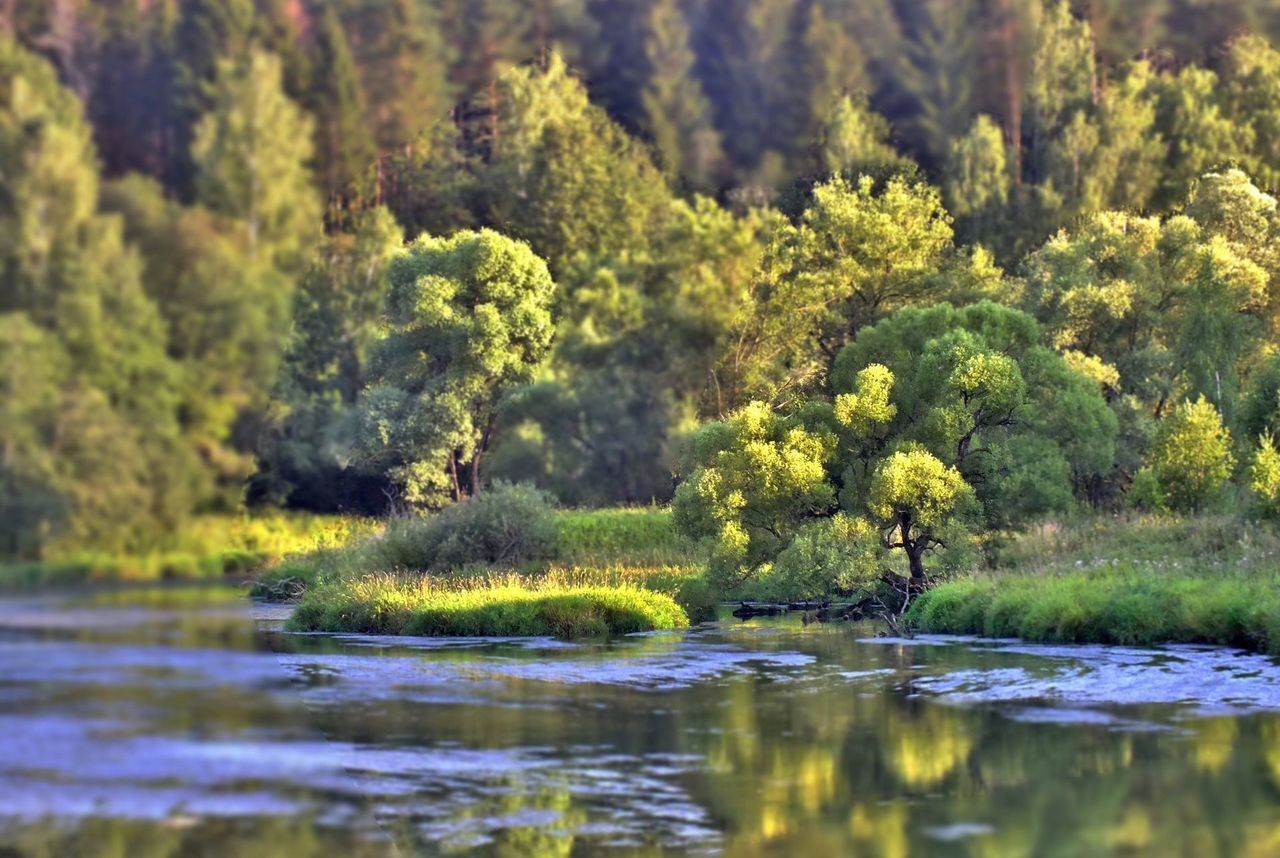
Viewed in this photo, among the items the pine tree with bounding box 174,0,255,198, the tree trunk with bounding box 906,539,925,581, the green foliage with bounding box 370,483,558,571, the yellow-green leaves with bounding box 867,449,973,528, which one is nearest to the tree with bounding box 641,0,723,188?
the pine tree with bounding box 174,0,255,198

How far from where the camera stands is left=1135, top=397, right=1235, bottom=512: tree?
77.4ft

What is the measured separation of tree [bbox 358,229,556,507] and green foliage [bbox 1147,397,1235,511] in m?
Answer: 16.1

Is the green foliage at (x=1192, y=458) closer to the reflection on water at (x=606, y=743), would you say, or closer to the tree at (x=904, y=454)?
the tree at (x=904, y=454)

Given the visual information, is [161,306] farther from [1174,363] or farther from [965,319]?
[1174,363]

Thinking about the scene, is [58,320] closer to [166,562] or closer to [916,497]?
[166,562]

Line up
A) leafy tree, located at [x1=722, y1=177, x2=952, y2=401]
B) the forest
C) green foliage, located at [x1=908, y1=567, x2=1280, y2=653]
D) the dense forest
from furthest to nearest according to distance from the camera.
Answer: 1. green foliage, located at [x1=908, y1=567, x2=1280, y2=653]
2. leafy tree, located at [x1=722, y1=177, x2=952, y2=401]
3. the forest
4. the dense forest

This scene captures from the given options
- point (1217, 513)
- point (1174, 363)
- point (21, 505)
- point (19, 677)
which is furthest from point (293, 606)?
point (1174, 363)

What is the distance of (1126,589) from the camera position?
19.0m

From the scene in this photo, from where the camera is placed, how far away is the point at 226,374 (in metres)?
1.99

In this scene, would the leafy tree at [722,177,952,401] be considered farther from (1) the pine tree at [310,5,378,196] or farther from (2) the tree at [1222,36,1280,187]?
(1) the pine tree at [310,5,378,196]

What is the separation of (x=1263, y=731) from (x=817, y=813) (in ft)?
16.7

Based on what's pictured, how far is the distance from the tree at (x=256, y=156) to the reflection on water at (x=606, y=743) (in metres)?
0.55

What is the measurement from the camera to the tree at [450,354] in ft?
22.3

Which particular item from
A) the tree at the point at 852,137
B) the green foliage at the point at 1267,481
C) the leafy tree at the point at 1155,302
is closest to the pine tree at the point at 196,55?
the tree at the point at 852,137
